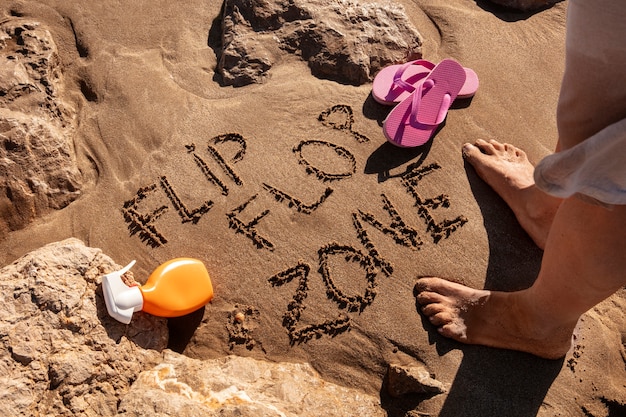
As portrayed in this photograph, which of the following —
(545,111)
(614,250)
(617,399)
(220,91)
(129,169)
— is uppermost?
(614,250)

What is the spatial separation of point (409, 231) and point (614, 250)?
981 millimetres

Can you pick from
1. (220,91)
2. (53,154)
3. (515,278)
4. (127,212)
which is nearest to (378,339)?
(515,278)

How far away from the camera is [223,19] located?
3.21m

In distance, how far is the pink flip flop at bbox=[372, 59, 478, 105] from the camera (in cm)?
292

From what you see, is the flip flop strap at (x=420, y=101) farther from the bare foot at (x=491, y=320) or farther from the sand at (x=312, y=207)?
the bare foot at (x=491, y=320)

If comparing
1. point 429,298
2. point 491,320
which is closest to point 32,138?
point 429,298

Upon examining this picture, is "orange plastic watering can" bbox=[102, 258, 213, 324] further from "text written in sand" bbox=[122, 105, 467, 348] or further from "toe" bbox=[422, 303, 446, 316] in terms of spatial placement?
"toe" bbox=[422, 303, 446, 316]

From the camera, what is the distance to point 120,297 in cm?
219

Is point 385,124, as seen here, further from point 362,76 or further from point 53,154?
point 53,154

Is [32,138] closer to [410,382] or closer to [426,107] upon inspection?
[426,107]

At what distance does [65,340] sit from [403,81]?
6.62 feet

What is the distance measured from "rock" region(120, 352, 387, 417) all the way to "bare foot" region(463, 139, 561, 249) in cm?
107

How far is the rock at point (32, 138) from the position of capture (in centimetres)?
258

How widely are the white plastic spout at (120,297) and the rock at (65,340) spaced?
2.2 inches
